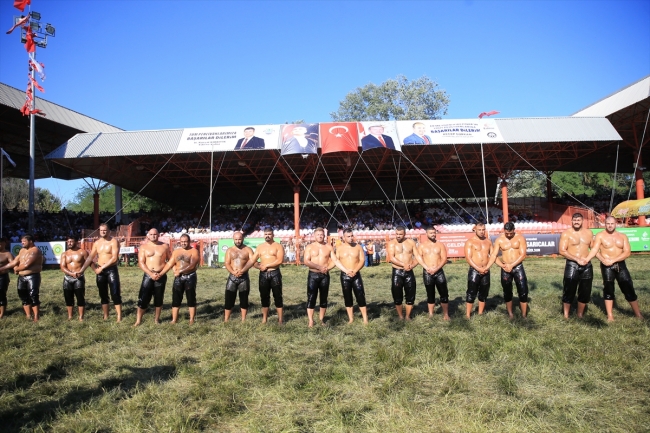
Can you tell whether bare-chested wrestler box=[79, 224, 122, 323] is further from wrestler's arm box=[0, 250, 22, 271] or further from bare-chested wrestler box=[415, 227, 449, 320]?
bare-chested wrestler box=[415, 227, 449, 320]

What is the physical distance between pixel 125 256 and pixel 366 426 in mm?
19488

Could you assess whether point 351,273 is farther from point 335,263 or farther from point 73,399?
point 73,399

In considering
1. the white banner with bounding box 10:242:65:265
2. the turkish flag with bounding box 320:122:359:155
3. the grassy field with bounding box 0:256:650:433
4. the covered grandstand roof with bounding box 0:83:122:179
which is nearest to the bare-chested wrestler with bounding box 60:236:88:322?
the grassy field with bounding box 0:256:650:433

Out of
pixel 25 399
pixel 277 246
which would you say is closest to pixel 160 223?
pixel 277 246

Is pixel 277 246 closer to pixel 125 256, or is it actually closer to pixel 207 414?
pixel 207 414

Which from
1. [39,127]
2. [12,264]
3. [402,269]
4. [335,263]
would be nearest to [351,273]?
[335,263]

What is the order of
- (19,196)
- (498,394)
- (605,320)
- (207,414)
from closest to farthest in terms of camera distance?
(207,414), (498,394), (605,320), (19,196)

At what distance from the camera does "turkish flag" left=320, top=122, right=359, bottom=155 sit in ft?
65.0

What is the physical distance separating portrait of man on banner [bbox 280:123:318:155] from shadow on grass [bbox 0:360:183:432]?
15941mm

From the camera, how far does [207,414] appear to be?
349 cm

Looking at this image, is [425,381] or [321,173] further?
[321,173]

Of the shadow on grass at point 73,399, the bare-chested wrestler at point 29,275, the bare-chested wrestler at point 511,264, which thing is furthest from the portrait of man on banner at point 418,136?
the shadow on grass at point 73,399

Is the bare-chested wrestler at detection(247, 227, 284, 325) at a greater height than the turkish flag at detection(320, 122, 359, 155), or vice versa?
the turkish flag at detection(320, 122, 359, 155)

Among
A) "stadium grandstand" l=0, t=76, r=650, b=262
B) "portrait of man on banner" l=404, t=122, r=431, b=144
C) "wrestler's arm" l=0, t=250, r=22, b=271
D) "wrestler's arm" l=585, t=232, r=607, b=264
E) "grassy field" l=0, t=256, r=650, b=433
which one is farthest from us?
"stadium grandstand" l=0, t=76, r=650, b=262
